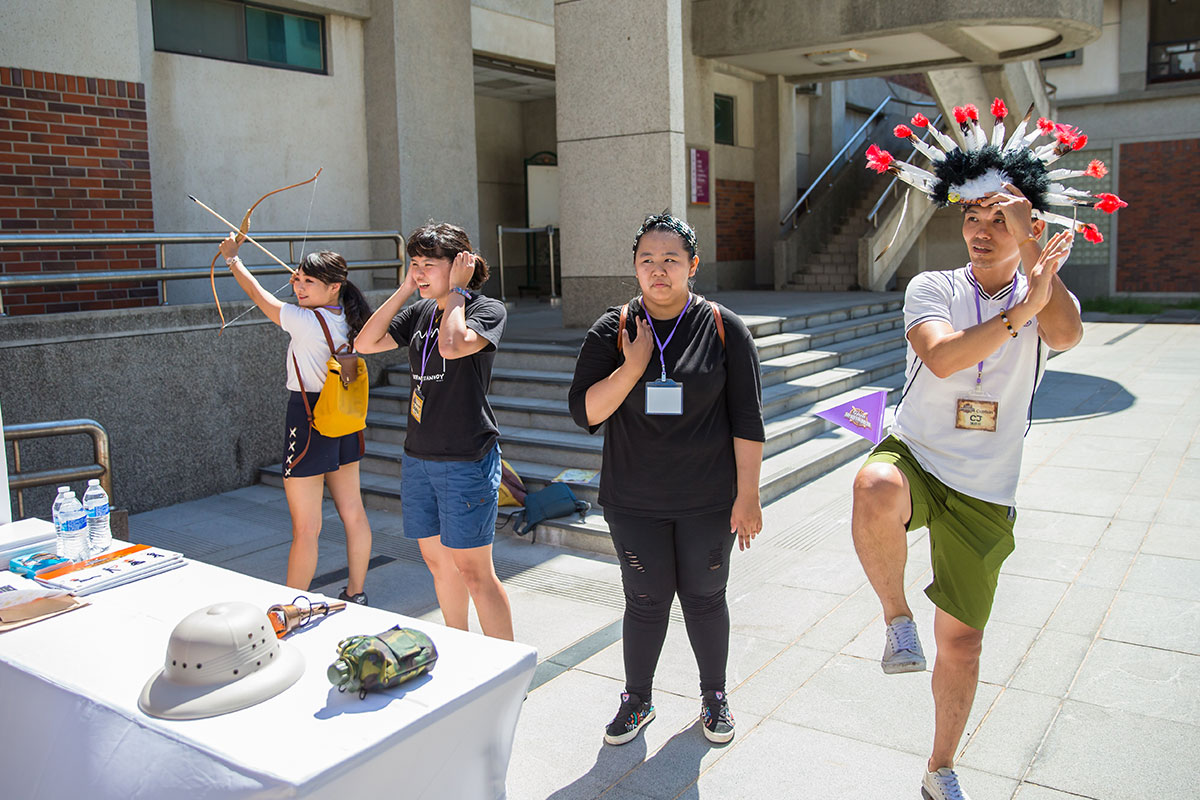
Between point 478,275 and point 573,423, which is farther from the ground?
point 478,275

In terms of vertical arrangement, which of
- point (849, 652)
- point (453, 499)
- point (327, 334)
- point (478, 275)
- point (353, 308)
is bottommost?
point (849, 652)

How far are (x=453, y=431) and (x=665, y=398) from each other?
0.98m

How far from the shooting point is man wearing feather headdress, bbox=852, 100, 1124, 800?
9.25 ft

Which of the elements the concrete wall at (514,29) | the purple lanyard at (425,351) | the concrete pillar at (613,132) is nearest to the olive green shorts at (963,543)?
the purple lanyard at (425,351)

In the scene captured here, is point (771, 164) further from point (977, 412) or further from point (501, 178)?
point (977, 412)

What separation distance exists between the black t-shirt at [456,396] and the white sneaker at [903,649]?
→ 65.7 inches

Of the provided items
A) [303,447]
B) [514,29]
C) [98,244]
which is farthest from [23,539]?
[514,29]

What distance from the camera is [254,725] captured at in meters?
2.07

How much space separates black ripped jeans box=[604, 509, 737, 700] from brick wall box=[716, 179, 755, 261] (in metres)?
13.8

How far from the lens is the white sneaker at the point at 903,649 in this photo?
2.77 metres

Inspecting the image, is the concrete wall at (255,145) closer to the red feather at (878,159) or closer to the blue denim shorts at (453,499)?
the blue denim shorts at (453,499)

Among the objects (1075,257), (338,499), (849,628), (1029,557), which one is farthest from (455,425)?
(1075,257)

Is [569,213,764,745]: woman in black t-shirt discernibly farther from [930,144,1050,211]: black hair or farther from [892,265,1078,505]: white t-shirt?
[930,144,1050,211]: black hair

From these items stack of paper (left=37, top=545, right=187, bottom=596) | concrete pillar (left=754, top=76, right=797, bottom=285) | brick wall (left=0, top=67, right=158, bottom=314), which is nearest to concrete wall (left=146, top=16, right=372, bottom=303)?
brick wall (left=0, top=67, right=158, bottom=314)
